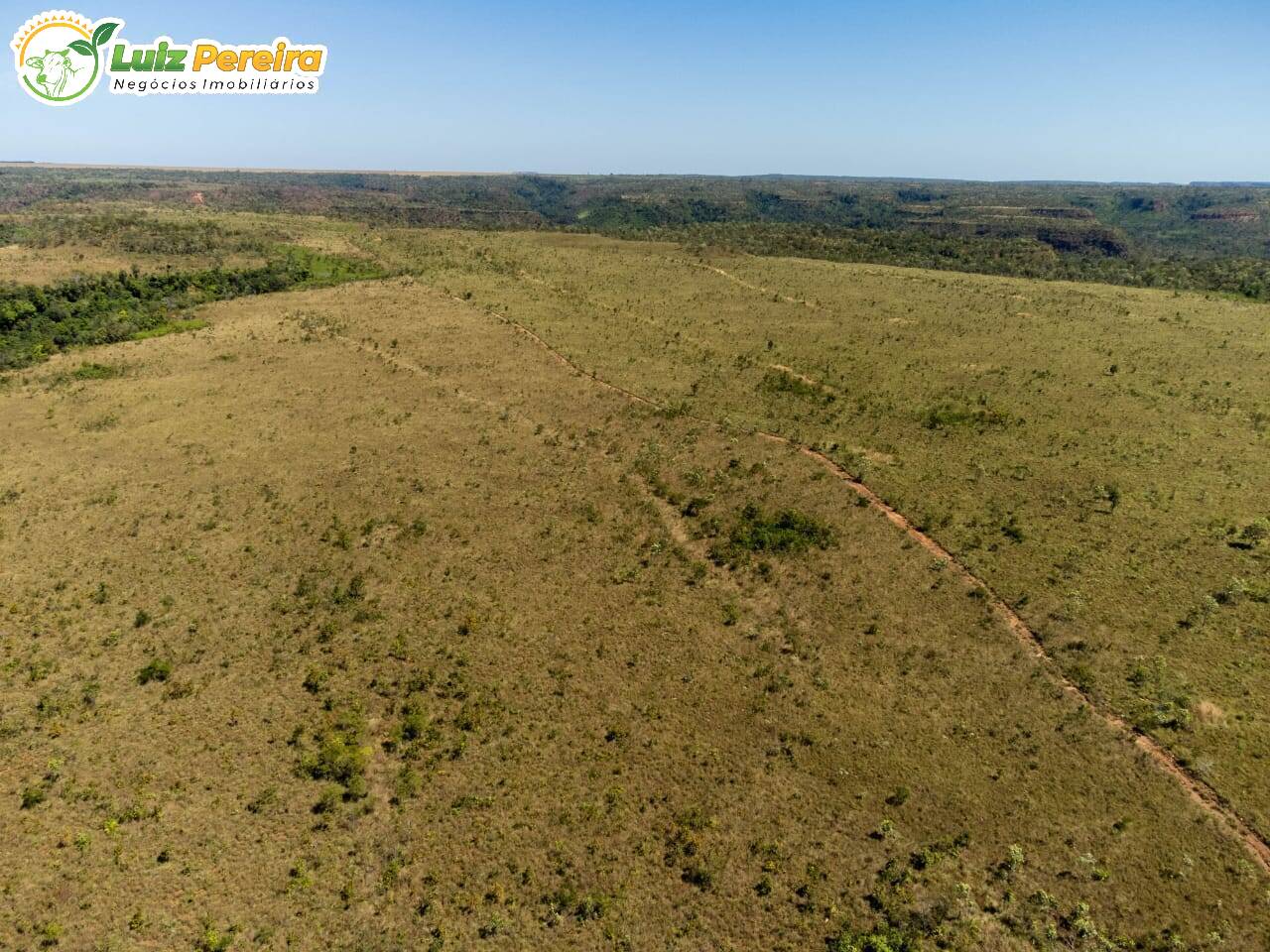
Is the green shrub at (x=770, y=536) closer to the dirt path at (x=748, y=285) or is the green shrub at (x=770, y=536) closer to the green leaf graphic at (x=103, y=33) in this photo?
the dirt path at (x=748, y=285)

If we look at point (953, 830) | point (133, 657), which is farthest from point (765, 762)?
point (133, 657)

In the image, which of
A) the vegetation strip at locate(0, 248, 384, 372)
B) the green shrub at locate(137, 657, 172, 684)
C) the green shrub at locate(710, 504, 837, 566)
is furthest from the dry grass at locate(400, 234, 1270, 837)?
the green shrub at locate(137, 657, 172, 684)

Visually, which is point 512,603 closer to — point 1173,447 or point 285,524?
point 285,524

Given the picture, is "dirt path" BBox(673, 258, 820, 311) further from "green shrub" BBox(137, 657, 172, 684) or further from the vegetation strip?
"green shrub" BBox(137, 657, 172, 684)

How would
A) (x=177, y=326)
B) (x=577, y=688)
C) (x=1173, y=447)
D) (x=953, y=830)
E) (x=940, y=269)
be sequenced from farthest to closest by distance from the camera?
1. (x=940, y=269)
2. (x=177, y=326)
3. (x=1173, y=447)
4. (x=577, y=688)
5. (x=953, y=830)

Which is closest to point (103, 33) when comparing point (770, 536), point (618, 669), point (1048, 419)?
point (770, 536)

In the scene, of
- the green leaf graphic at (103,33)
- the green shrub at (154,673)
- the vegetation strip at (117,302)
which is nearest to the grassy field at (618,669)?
the green shrub at (154,673)
